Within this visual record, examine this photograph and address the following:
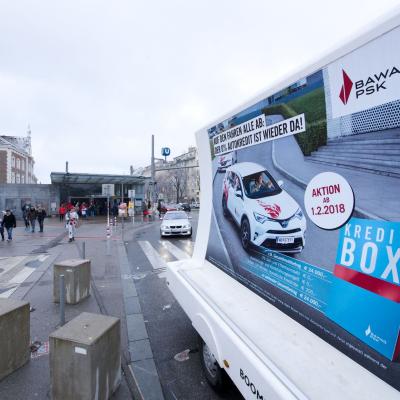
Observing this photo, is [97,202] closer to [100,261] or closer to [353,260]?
[100,261]

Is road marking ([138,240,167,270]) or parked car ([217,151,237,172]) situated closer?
parked car ([217,151,237,172])

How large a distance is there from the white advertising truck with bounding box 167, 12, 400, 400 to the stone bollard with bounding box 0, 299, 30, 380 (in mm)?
2339

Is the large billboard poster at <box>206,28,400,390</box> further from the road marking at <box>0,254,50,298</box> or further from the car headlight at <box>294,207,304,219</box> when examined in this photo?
the road marking at <box>0,254,50,298</box>

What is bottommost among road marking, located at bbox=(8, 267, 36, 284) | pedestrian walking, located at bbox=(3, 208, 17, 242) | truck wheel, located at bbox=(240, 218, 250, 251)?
road marking, located at bbox=(8, 267, 36, 284)

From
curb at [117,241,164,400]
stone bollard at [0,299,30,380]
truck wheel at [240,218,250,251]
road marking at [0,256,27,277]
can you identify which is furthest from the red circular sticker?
road marking at [0,256,27,277]

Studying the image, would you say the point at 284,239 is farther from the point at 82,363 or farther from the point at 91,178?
the point at 91,178

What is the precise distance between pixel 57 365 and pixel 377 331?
2979 millimetres

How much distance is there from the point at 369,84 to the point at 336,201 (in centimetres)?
73

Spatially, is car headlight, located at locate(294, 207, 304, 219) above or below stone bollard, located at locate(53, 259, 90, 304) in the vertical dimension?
above

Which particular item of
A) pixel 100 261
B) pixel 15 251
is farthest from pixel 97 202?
pixel 100 261

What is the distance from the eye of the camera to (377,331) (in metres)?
1.73

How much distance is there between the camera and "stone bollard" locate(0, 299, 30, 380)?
3.62 m

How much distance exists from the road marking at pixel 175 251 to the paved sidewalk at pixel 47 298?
2063 mm

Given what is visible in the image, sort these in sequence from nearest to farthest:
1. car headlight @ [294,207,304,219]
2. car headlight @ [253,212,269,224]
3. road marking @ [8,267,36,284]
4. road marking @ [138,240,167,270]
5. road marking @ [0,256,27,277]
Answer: car headlight @ [294,207,304,219]
car headlight @ [253,212,269,224]
road marking @ [8,267,36,284]
road marking @ [0,256,27,277]
road marking @ [138,240,167,270]
